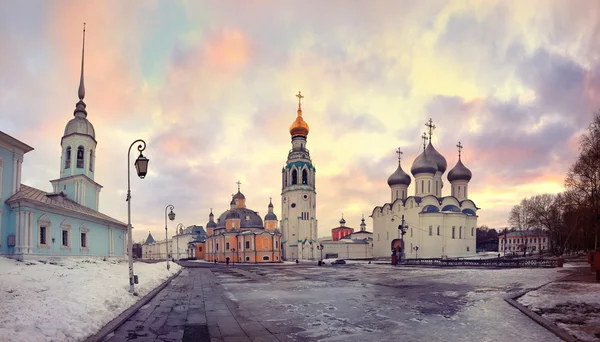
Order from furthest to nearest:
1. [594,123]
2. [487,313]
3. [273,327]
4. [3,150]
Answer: [594,123], [3,150], [487,313], [273,327]

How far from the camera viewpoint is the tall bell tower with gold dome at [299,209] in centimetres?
7475

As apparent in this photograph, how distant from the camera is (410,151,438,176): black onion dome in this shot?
66.5m

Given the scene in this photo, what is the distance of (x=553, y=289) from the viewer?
15.9 metres

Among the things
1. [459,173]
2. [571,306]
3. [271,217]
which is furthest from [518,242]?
[571,306]

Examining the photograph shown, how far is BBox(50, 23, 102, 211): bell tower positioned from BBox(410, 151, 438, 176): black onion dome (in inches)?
2002

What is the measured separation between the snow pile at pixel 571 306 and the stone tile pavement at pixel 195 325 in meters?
6.74

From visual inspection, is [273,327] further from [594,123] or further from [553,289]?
[594,123]

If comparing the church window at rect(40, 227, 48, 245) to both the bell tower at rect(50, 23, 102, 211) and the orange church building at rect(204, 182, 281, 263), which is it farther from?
the orange church building at rect(204, 182, 281, 263)

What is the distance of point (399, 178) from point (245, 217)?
32172 mm

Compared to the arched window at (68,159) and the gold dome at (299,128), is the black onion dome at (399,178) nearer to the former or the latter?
the gold dome at (299,128)

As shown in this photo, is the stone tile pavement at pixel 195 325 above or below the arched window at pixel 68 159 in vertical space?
below

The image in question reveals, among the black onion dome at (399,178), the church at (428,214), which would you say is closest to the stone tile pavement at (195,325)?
the church at (428,214)

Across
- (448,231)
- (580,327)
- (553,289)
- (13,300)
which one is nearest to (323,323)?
(580,327)

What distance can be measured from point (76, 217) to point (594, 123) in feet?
131
